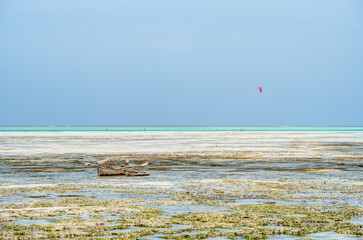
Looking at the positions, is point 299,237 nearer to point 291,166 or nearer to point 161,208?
point 161,208

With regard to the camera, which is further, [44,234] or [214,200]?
[214,200]

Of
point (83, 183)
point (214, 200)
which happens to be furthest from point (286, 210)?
point (83, 183)

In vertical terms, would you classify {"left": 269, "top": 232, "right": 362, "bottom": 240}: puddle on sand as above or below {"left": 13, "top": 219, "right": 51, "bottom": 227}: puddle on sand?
below

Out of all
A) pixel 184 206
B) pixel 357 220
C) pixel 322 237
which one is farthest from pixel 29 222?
pixel 357 220

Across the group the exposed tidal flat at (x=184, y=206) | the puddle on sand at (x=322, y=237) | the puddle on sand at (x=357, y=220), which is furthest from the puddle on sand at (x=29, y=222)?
the puddle on sand at (x=357, y=220)

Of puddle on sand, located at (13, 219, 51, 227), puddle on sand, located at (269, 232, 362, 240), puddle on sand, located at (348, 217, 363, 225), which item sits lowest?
puddle on sand, located at (348, 217, 363, 225)

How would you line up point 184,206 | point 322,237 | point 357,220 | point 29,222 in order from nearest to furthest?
point 322,237 < point 29,222 < point 357,220 < point 184,206

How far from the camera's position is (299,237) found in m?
12.2

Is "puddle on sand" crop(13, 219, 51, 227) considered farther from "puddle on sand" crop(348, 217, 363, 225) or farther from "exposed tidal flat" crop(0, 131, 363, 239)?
"puddle on sand" crop(348, 217, 363, 225)

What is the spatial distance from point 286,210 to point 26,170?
1882 centimetres

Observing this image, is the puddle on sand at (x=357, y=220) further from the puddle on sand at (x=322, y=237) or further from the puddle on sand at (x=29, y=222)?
the puddle on sand at (x=29, y=222)

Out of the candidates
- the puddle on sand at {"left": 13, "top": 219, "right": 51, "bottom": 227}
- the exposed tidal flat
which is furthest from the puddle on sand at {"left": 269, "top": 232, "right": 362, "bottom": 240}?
the puddle on sand at {"left": 13, "top": 219, "right": 51, "bottom": 227}

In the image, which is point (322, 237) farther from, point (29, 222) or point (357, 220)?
point (29, 222)

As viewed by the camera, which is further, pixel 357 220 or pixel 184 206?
pixel 184 206
